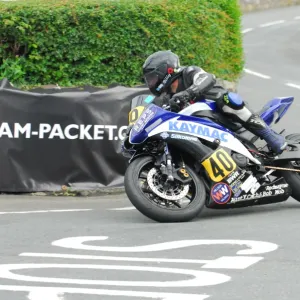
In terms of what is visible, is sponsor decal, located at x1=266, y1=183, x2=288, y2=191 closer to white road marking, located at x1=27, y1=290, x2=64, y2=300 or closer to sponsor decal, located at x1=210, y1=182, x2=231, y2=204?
sponsor decal, located at x1=210, y1=182, x2=231, y2=204

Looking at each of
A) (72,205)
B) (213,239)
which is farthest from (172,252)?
(72,205)

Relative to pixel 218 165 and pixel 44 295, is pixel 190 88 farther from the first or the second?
pixel 44 295

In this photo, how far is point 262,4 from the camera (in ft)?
125

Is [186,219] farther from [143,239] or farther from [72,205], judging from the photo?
[72,205]

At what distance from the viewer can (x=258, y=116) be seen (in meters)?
10.0

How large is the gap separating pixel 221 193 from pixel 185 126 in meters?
0.72

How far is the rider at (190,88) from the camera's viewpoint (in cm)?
966

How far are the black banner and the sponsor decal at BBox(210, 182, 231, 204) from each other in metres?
2.61

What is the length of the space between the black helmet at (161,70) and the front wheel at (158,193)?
0.78 m


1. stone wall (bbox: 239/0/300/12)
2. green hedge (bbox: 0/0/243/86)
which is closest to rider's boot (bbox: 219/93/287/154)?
green hedge (bbox: 0/0/243/86)

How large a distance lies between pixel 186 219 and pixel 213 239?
1.01m

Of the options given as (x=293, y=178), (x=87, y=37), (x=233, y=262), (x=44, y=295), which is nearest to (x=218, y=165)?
(x=293, y=178)

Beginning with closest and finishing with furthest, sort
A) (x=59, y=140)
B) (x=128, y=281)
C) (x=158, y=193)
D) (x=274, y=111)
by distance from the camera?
(x=128, y=281) < (x=158, y=193) < (x=274, y=111) < (x=59, y=140)

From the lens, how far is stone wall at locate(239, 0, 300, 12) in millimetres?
37134
